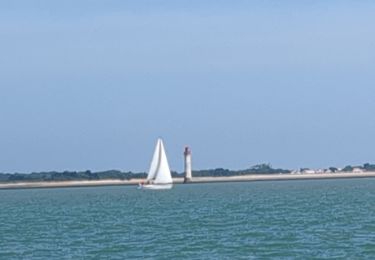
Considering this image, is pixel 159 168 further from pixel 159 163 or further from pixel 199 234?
pixel 199 234

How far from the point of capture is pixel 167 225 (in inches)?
2333

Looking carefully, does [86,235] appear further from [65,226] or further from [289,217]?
[289,217]

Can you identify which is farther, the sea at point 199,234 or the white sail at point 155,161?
the white sail at point 155,161

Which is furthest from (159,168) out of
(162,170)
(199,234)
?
(199,234)

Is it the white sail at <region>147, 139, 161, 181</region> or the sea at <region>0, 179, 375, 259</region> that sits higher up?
the white sail at <region>147, 139, 161, 181</region>

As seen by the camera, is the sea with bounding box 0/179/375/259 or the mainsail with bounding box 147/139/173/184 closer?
the sea with bounding box 0/179/375/259

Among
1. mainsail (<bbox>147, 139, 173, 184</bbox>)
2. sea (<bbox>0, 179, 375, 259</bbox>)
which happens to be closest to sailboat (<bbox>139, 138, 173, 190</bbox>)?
mainsail (<bbox>147, 139, 173, 184</bbox>)

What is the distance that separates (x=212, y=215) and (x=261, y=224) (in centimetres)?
1046

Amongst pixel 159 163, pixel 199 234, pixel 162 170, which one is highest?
pixel 159 163

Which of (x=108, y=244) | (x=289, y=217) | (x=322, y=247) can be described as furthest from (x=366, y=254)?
(x=289, y=217)

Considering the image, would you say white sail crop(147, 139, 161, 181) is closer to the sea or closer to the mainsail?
the mainsail

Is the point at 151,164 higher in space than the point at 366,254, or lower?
higher

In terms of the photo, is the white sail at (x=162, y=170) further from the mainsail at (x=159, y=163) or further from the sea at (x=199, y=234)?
the sea at (x=199, y=234)

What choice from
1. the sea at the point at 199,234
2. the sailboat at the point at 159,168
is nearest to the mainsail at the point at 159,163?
the sailboat at the point at 159,168
